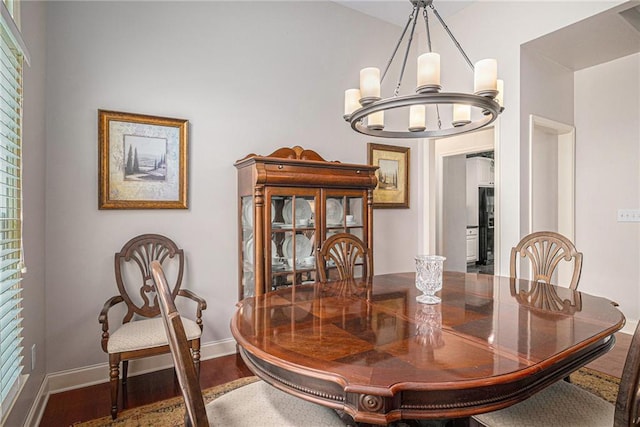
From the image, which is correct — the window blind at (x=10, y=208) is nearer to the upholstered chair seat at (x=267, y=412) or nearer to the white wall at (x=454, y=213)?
the upholstered chair seat at (x=267, y=412)

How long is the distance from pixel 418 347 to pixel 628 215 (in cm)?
365

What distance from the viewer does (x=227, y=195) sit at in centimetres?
292

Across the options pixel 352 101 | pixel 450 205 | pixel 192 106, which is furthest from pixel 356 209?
pixel 450 205

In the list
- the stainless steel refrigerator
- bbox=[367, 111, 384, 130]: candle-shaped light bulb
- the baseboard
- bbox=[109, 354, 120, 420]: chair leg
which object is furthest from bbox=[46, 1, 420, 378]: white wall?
the stainless steel refrigerator

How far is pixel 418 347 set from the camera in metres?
1.13

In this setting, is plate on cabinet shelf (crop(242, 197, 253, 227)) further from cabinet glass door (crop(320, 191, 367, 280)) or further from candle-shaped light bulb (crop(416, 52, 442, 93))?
candle-shaped light bulb (crop(416, 52, 442, 93))

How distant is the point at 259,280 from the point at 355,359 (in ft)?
5.42

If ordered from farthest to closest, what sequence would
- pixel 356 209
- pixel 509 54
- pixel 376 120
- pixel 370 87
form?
pixel 509 54 < pixel 356 209 < pixel 376 120 < pixel 370 87

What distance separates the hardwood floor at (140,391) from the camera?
2037 mm

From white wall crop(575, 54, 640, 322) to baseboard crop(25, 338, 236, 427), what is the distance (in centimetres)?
390

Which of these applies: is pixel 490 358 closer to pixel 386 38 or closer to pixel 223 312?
pixel 223 312

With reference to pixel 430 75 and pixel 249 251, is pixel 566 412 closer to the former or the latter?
pixel 430 75

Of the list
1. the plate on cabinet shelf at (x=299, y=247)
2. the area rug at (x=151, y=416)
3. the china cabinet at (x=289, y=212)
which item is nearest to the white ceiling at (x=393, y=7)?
the china cabinet at (x=289, y=212)

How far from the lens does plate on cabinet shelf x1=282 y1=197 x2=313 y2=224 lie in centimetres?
275
